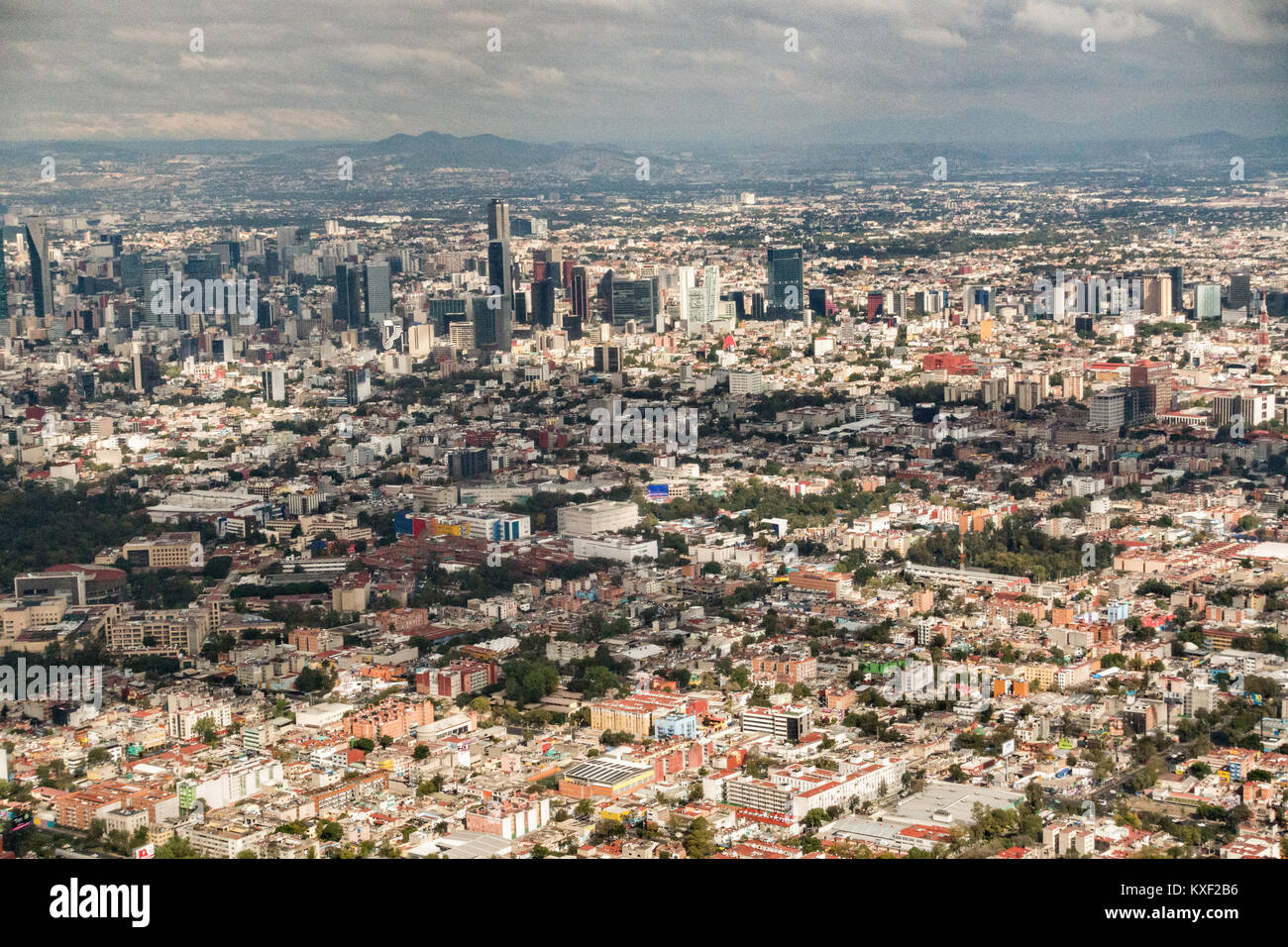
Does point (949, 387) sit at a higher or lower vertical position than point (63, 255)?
lower

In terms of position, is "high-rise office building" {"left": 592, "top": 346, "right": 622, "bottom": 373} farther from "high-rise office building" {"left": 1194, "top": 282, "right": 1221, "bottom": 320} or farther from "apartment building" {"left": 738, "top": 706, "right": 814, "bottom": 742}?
"apartment building" {"left": 738, "top": 706, "right": 814, "bottom": 742}

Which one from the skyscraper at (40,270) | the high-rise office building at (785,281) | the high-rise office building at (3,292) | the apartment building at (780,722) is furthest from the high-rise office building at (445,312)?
the apartment building at (780,722)

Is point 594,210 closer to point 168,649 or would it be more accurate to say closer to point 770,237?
point 770,237

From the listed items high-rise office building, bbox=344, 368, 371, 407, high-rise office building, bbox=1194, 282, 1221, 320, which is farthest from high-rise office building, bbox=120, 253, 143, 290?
high-rise office building, bbox=1194, 282, 1221, 320

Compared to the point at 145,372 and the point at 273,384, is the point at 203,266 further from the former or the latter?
the point at 273,384

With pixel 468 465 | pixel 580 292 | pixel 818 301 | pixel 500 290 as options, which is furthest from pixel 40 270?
pixel 818 301
